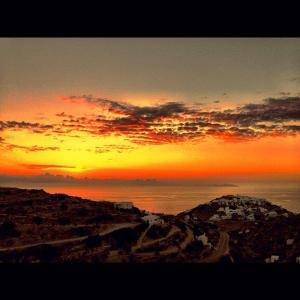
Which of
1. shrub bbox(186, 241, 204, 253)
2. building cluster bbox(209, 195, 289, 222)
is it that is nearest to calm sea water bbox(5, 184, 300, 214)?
building cluster bbox(209, 195, 289, 222)

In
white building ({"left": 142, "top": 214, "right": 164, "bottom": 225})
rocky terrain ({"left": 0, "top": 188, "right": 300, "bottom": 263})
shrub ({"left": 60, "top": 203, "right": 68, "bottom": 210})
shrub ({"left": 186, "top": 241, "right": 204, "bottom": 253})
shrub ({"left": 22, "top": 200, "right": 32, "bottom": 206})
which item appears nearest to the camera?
rocky terrain ({"left": 0, "top": 188, "right": 300, "bottom": 263})

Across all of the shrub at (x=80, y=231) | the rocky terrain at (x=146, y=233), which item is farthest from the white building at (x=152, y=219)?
the shrub at (x=80, y=231)

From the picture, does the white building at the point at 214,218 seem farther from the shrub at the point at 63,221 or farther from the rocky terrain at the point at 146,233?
the shrub at the point at 63,221

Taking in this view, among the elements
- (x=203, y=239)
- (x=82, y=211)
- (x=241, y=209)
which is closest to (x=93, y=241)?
(x=82, y=211)

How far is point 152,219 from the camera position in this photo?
999 cm

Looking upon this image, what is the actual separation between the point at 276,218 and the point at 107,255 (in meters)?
3.91

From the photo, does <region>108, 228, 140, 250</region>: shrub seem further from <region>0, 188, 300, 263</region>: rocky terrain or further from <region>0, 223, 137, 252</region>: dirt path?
<region>0, 223, 137, 252</region>: dirt path

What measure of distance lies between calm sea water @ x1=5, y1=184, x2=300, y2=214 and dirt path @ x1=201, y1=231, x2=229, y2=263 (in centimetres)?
91

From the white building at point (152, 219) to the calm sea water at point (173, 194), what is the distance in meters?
0.75

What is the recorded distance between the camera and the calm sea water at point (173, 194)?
7750 mm

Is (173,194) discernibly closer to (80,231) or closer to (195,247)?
(195,247)

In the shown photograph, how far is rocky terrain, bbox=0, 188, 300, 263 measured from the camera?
25.9ft
